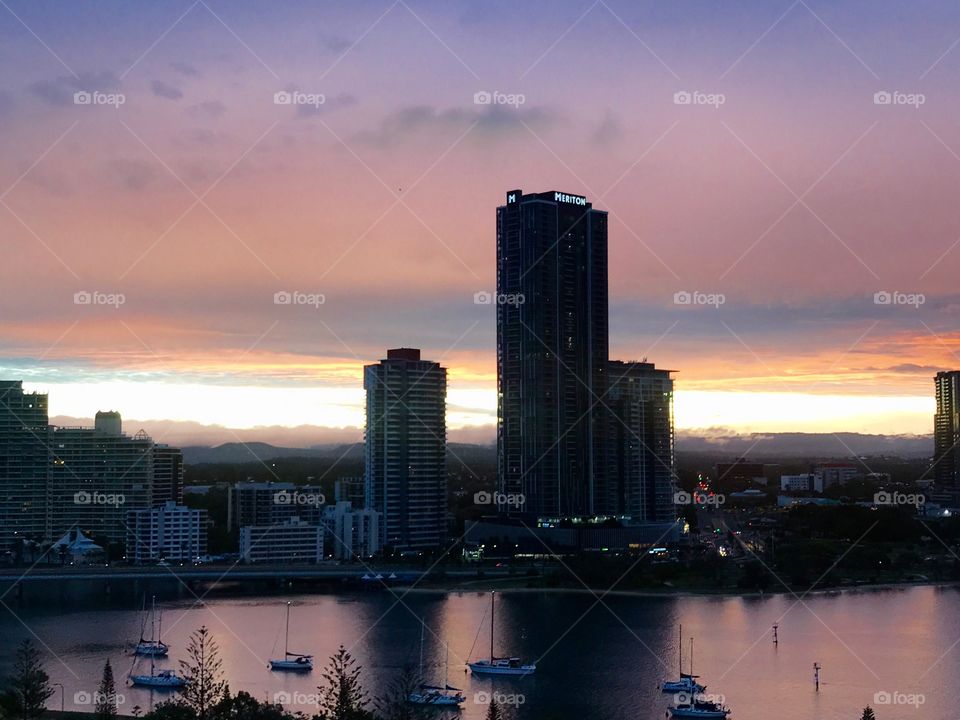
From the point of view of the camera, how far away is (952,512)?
4409 centimetres

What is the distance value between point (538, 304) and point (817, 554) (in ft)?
35.9

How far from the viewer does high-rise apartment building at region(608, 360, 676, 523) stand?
1464 inches

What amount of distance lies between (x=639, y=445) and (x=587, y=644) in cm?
2057

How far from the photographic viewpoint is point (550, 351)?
3509 centimetres

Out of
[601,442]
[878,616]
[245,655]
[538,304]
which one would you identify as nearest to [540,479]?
[601,442]

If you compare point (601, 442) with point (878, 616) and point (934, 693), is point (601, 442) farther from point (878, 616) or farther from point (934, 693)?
point (934, 693)

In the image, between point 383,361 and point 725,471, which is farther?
point 725,471
